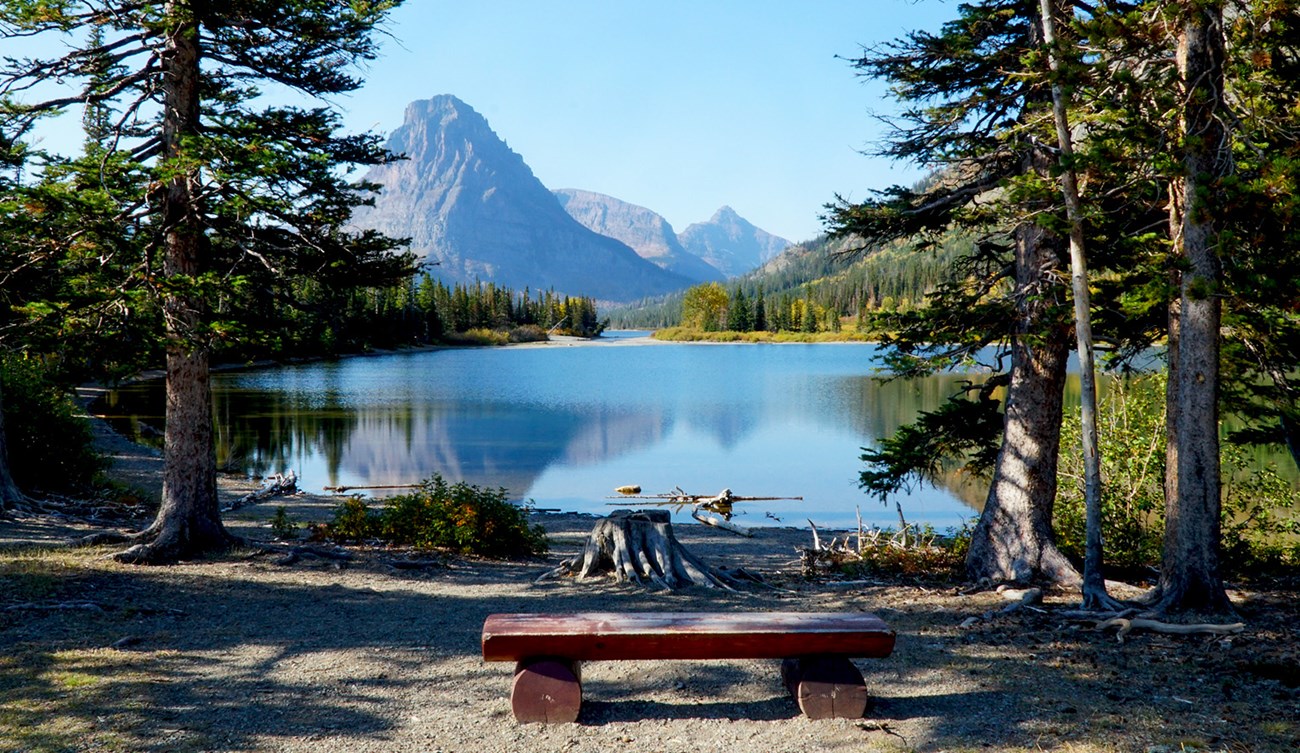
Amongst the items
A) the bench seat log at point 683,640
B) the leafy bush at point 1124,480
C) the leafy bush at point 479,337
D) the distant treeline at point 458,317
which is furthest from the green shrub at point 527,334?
the bench seat log at point 683,640

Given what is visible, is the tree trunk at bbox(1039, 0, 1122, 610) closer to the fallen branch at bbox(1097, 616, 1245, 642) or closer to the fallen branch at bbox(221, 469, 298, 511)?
the fallen branch at bbox(1097, 616, 1245, 642)

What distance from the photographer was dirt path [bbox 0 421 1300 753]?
5.09 metres

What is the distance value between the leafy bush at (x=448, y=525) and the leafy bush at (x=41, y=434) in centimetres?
614

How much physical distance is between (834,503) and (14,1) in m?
20.0

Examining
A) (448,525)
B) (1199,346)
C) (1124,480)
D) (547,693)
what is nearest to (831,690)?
(547,693)

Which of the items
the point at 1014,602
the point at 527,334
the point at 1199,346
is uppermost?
the point at 527,334

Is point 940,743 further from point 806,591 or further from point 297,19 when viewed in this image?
point 297,19

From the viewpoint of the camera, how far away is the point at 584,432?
1420 inches

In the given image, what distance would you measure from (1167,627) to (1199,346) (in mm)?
2608

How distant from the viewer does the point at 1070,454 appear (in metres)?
12.9

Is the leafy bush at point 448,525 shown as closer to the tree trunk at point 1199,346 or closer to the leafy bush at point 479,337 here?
the tree trunk at point 1199,346

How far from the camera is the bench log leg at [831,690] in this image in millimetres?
5426

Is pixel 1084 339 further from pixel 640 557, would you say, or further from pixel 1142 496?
pixel 640 557

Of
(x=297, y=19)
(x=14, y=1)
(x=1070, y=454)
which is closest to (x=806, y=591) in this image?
(x=1070, y=454)
